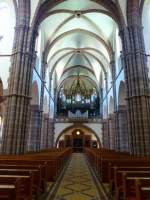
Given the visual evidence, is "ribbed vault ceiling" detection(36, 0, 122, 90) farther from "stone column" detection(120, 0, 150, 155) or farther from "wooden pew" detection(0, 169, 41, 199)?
"wooden pew" detection(0, 169, 41, 199)

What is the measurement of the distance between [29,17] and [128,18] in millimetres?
7444

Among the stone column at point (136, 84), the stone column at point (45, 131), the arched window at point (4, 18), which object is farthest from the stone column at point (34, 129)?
the stone column at point (136, 84)

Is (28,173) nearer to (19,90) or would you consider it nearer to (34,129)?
(19,90)

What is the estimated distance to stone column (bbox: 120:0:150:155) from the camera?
468 inches

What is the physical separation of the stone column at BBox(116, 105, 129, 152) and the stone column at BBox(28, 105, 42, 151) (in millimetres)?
7614

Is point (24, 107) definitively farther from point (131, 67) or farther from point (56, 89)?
point (56, 89)

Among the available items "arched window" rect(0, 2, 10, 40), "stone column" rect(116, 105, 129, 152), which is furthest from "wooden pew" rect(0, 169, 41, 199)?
"stone column" rect(116, 105, 129, 152)

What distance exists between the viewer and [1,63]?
13727 mm

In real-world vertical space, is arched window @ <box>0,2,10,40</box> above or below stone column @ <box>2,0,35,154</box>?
above

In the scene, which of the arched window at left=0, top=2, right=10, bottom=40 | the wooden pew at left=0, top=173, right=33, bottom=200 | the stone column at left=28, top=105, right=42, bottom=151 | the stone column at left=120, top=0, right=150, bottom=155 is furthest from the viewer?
the stone column at left=28, top=105, right=42, bottom=151

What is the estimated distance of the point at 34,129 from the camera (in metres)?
18.6

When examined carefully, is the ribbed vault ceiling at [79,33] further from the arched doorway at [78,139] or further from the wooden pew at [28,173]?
the wooden pew at [28,173]

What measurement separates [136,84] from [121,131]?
659 centimetres

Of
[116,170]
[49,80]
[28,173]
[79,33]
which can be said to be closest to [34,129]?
[49,80]
